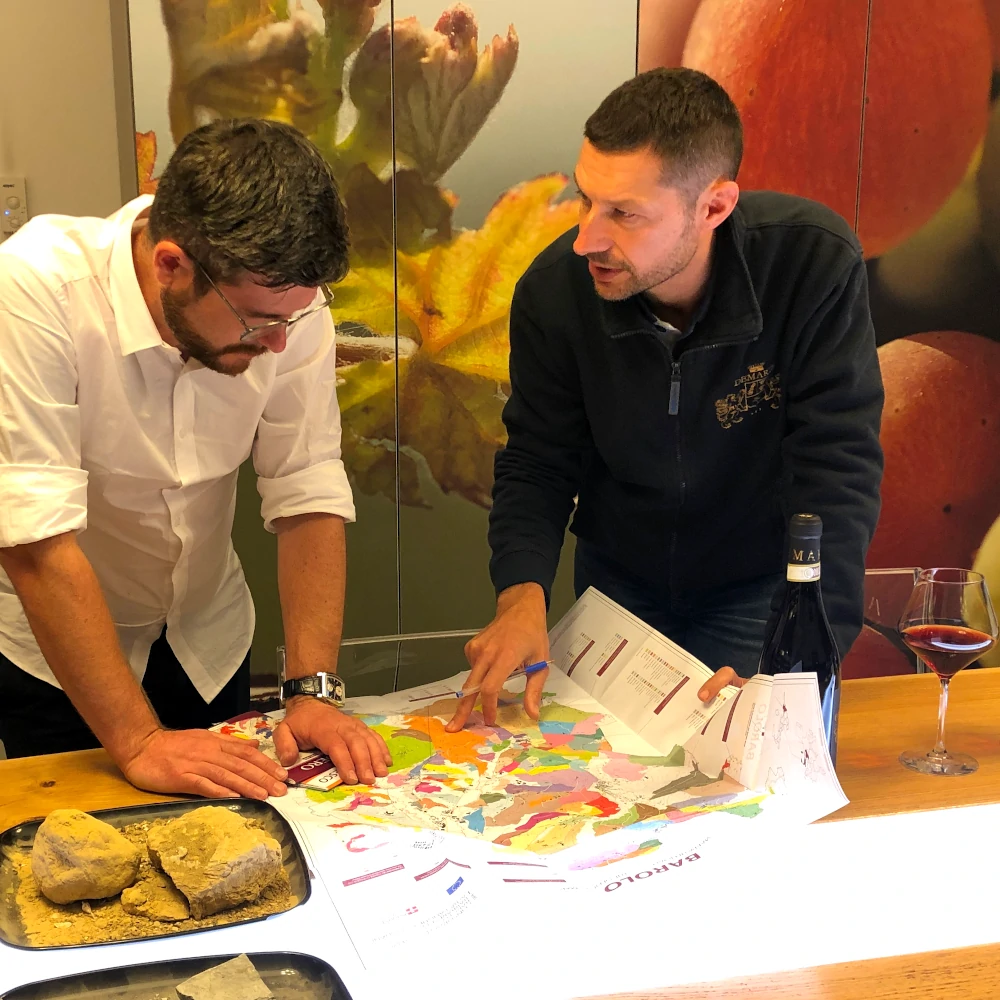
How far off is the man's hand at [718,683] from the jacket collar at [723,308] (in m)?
0.53

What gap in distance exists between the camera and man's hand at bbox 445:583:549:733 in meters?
1.27

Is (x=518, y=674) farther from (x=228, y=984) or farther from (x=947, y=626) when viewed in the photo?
(x=228, y=984)

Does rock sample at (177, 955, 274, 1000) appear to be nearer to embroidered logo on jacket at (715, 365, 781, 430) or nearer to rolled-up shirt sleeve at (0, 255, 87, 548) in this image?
rolled-up shirt sleeve at (0, 255, 87, 548)

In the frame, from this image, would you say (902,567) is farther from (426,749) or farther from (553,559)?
(426,749)

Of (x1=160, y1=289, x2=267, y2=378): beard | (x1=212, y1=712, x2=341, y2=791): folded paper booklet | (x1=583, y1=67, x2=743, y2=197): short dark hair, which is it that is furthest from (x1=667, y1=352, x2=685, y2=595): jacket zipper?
(x1=212, y1=712, x2=341, y2=791): folded paper booklet

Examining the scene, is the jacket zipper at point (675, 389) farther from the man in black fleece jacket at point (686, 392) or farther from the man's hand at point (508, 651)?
the man's hand at point (508, 651)

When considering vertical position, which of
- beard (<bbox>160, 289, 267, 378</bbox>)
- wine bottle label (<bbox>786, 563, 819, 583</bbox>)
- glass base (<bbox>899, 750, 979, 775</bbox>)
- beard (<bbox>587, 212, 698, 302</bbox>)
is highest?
beard (<bbox>587, 212, 698, 302</bbox>)

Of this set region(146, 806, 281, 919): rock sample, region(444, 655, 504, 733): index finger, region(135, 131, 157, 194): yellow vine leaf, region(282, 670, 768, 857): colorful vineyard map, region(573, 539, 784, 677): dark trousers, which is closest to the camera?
region(146, 806, 281, 919): rock sample

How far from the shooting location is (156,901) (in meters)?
0.90

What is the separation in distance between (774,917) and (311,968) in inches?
14.5

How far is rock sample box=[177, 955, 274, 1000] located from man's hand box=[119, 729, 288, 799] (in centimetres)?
28

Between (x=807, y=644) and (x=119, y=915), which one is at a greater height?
(x=807, y=644)

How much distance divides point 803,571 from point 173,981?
0.65 m

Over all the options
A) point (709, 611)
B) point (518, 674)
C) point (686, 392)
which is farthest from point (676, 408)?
point (518, 674)
